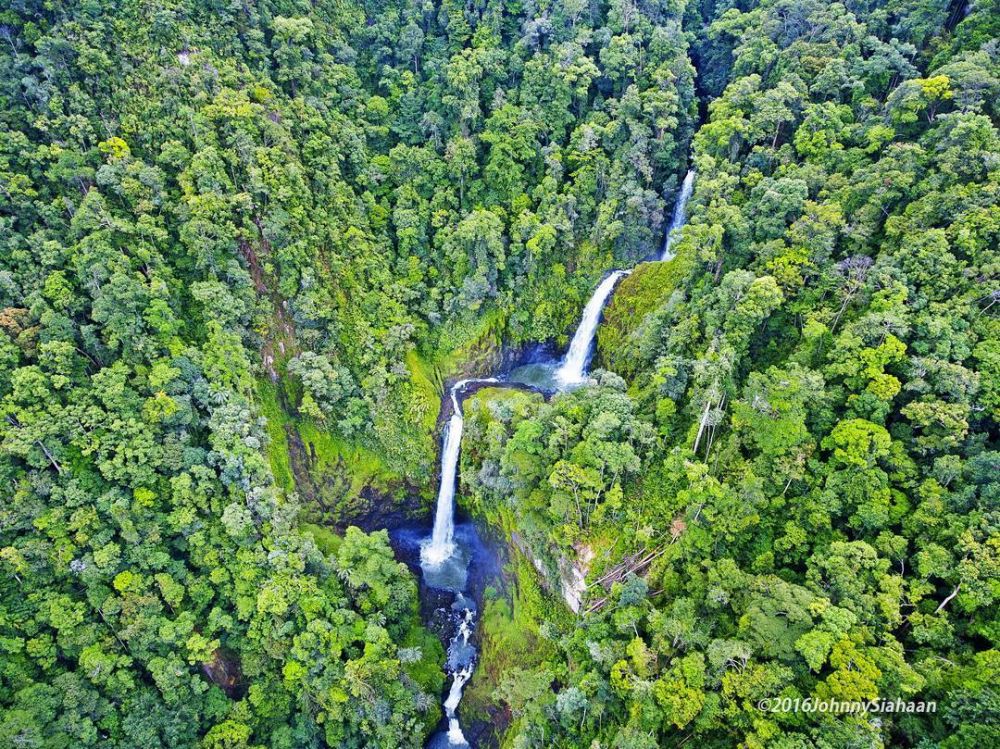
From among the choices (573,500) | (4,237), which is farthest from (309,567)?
(4,237)

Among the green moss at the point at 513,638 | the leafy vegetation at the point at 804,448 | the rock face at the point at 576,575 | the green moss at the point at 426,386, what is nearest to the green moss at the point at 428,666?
the green moss at the point at 513,638

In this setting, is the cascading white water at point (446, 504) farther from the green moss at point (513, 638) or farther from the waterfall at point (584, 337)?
the waterfall at point (584, 337)

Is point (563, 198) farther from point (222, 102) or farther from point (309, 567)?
point (309, 567)

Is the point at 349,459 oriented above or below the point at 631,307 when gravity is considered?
below

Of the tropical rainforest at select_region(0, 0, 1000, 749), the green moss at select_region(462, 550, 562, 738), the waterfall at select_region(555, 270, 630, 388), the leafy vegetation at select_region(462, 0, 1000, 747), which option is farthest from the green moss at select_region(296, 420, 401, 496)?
the waterfall at select_region(555, 270, 630, 388)

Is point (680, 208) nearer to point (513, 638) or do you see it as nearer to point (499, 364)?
point (499, 364)

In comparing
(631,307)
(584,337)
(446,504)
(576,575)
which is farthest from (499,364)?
(576,575)

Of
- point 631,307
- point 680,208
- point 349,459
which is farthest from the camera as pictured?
point 680,208
